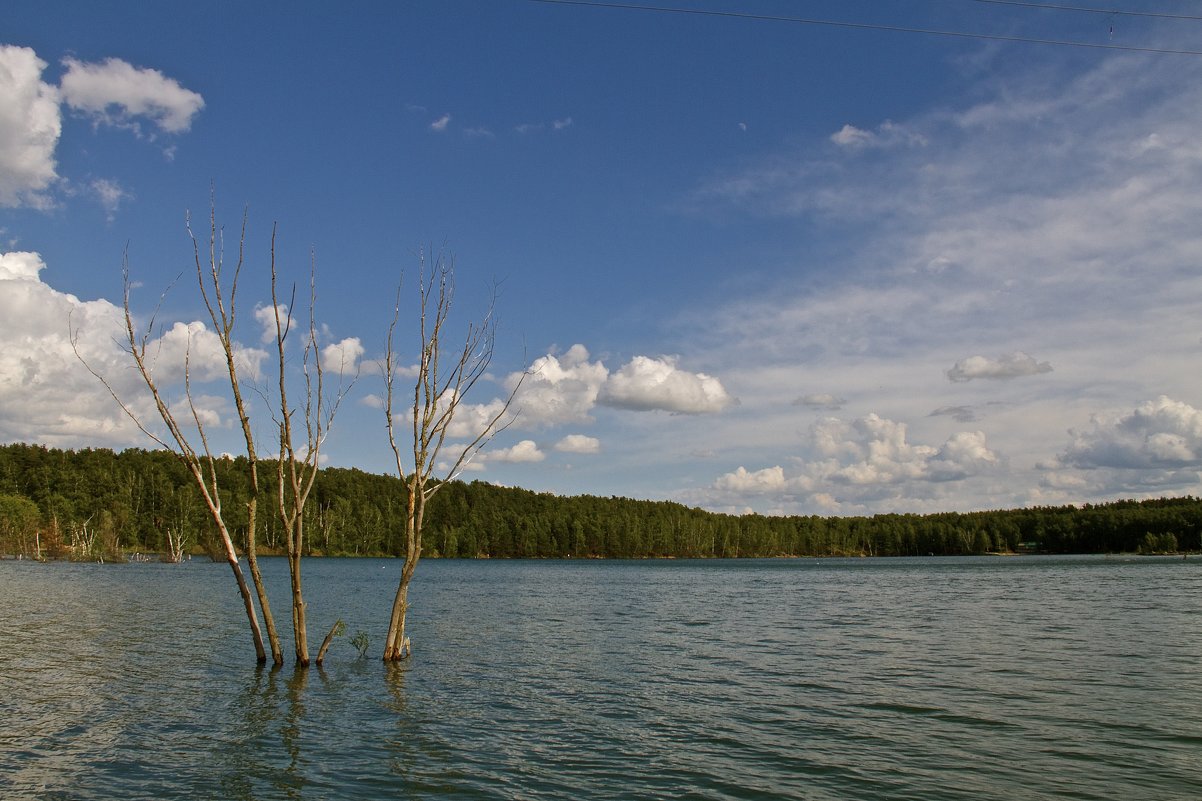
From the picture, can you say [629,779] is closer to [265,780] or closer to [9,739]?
[265,780]

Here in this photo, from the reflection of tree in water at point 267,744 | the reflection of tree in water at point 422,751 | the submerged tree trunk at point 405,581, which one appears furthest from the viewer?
the submerged tree trunk at point 405,581

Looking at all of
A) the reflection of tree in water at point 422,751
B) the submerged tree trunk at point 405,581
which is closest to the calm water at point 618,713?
the reflection of tree in water at point 422,751

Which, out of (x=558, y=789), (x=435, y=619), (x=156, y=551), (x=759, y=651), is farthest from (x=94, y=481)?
(x=558, y=789)

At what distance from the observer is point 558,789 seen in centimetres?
1183

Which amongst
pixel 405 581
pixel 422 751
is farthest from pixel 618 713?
pixel 405 581

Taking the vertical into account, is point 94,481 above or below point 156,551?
above

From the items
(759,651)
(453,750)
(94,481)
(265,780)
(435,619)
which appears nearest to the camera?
(265,780)

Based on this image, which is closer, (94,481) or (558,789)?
(558,789)

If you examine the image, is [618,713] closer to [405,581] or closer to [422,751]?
[422,751]

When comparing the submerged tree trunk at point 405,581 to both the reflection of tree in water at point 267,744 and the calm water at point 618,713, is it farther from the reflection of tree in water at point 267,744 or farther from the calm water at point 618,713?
the reflection of tree in water at point 267,744

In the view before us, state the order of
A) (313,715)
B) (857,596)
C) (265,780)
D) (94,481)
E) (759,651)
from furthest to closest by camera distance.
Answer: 1. (94,481)
2. (857,596)
3. (759,651)
4. (313,715)
5. (265,780)

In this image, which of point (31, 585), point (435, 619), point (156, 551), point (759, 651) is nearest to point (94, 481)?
point (156, 551)

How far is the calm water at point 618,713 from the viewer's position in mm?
12234

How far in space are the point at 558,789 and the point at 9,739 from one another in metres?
10.1
